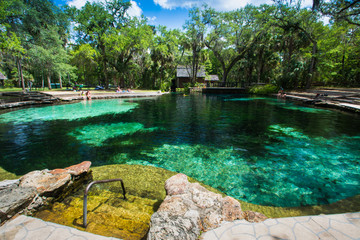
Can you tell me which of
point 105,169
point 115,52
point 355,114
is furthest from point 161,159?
point 115,52

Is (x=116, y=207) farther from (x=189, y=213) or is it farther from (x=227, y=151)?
(x=227, y=151)

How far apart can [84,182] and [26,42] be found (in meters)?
28.1

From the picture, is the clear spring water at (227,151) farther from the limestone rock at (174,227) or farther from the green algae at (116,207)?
the limestone rock at (174,227)

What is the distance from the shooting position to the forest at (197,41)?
876 inches

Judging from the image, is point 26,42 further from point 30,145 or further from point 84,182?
point 84,182

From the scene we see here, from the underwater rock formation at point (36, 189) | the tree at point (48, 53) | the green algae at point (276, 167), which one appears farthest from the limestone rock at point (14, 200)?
the tree at point (48, 53)

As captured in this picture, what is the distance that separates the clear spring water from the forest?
17237 millimetres

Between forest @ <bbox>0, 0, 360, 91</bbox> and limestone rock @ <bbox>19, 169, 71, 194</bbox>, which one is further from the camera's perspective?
forest @ <bbox>0, 0, 360, 91</bbox>

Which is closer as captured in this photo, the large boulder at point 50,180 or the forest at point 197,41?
the large boulder at point 50,180

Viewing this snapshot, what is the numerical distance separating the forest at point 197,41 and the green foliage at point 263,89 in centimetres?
154

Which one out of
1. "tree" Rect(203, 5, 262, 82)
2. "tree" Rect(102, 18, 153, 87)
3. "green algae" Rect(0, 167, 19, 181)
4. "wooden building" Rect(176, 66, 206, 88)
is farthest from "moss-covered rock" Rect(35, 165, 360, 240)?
"wooden building" Rect(176, 66, 206, 88)

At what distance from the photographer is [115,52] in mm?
30953

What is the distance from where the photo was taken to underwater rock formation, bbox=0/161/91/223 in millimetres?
2789

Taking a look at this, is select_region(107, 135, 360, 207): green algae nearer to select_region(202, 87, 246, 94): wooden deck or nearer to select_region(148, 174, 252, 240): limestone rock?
select_region(148, 174, 252, 240): limestone rock
